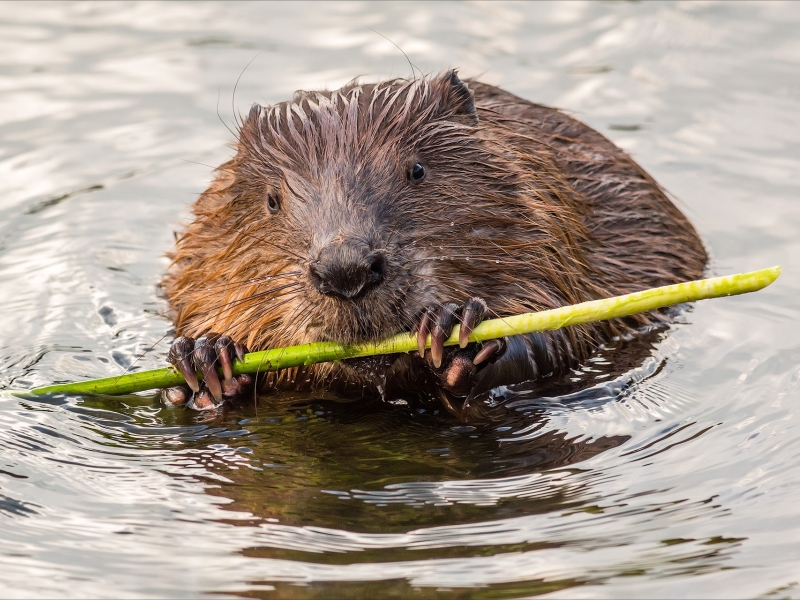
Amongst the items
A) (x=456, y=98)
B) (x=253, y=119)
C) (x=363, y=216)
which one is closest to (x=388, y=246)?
(x=363, y=216)

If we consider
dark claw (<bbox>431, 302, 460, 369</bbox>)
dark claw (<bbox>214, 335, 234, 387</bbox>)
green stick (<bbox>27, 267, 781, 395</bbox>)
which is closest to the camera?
green stick (<bbox>27, 267, 781, 395</bbox>)

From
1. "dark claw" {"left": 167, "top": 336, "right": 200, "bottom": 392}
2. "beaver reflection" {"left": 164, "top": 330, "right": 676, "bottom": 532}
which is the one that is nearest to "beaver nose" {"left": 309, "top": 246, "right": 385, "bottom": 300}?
"beaver reflection" {"left": 164, "top": 330, "right": 676, "bottom": 532}

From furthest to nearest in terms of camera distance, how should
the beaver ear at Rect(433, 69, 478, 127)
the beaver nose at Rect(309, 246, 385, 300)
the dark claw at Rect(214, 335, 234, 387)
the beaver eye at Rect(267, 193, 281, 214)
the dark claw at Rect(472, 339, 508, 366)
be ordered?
the beaver ear at Rect(433, 69, 478, 127) → the beaver eye at Rect(267, 193, 281, 214) → the dark claw at Rect(214, 335, 234, 387) → the dark claw at Rect(472, 339, 508, 366) → the beaver nose at Rect(309, 246, 385, 300)

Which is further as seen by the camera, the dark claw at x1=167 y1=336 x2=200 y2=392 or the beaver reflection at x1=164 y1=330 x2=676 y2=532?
the dark claw at x1=167 y1=336 x2=200 y2=392

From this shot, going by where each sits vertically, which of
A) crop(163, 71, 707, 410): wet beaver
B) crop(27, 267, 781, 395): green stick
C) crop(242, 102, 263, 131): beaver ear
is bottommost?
crop(27, 267, 781, 395): green stick

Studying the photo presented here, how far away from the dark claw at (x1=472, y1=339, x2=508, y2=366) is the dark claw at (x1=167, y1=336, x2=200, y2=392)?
0.88m

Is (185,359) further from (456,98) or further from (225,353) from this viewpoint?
(456,98)

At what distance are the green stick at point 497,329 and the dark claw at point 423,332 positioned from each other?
1.7 inches

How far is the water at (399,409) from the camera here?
10.7 feet

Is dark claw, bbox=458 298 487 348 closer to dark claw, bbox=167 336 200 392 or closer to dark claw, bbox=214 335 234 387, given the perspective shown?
dark claw, bbox=214 335 234 387

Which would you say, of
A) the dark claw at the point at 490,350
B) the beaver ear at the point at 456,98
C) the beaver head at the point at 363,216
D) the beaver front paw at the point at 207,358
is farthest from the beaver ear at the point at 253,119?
the dark claw at the point at 490,350

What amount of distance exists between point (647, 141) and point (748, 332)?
212 cm

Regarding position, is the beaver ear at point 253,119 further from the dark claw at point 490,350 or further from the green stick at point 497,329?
the dark claw at point 490,350

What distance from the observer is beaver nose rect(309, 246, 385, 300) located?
345 centimetres
